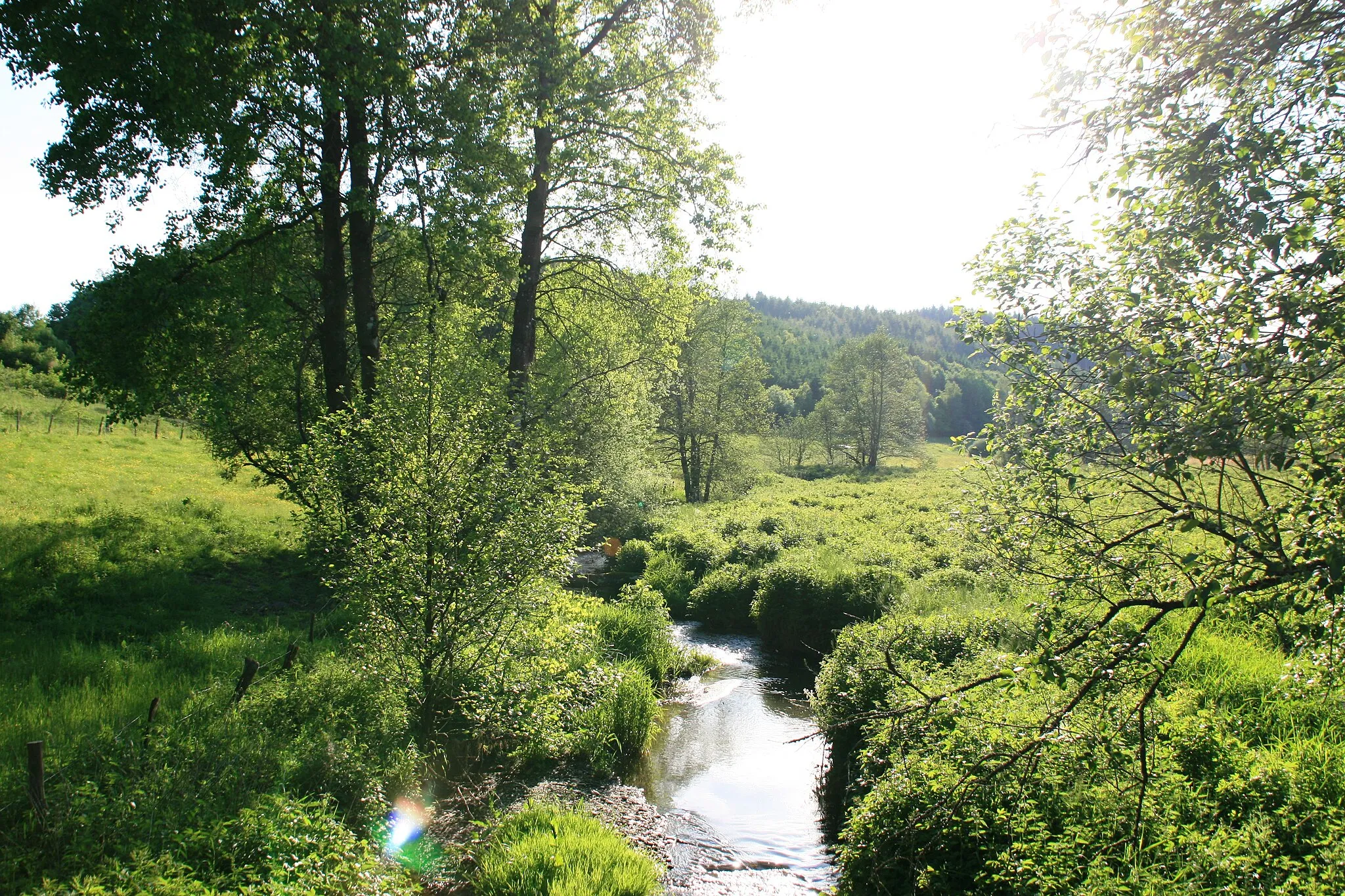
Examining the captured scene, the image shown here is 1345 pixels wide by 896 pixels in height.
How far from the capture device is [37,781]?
507 cm

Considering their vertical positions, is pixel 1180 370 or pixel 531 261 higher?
pixel 531 261

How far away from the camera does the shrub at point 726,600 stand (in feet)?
57.7

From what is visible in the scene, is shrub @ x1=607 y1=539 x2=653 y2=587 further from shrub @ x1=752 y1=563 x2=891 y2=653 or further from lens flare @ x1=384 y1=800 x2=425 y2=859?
lens flare @ x1=384 y1=800 x2=425 y2=859

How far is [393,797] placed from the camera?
7633 mm

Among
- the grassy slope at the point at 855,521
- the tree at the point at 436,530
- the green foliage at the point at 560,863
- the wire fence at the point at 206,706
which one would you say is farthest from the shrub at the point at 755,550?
the wire fence at the point at 206,706

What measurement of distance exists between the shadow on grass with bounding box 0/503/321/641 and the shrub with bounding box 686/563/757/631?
351 inches

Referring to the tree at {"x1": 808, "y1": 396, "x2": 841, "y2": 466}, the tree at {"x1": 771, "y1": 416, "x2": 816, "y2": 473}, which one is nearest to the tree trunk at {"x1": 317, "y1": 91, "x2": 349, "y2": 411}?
the tree at {"x1": 771, "y1": 416, "x2": 816, "y2": 473}

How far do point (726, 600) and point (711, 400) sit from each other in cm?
2335

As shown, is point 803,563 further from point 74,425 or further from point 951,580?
point 74,425

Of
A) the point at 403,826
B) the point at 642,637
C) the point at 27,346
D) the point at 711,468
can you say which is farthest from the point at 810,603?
the point at 27,346

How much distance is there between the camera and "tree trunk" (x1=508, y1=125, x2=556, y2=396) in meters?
13.5

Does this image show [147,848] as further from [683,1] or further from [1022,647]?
[683,1]

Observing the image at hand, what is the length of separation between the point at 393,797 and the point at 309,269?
11.3 meters

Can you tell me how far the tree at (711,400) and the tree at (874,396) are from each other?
2395 centimetres
